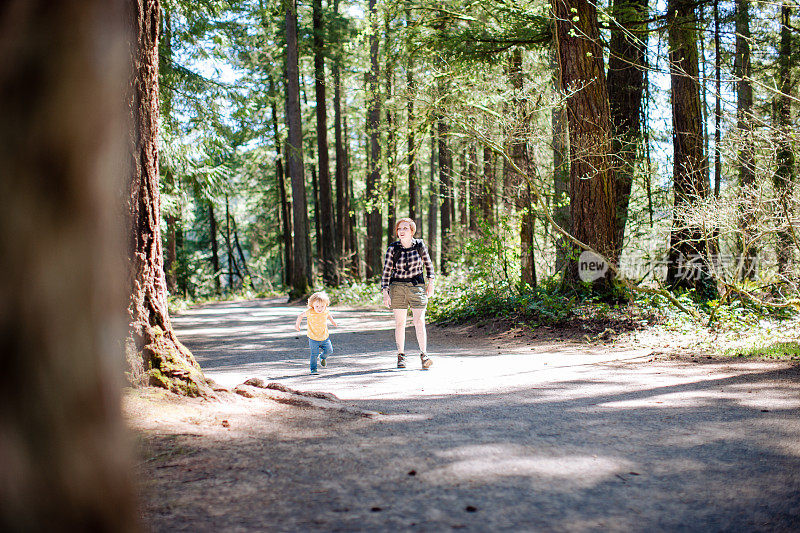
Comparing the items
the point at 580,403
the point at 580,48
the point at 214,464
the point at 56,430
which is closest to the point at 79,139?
the point at 56,430

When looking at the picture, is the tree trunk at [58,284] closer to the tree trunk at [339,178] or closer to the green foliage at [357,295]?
the green foliage at [357,295]

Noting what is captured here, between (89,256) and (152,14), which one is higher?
(152,14)

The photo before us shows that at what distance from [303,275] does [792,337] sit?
1921 centimetres

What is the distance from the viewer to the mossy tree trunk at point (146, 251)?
189 inches

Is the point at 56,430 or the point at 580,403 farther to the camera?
the point at 580,403

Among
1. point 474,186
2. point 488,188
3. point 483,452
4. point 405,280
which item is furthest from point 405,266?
point 474,186

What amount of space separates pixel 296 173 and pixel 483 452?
22161 mm

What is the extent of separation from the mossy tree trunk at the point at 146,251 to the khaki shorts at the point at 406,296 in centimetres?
369

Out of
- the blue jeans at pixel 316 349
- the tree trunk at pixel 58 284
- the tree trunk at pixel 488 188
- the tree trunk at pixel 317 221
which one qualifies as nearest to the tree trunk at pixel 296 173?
the tree trunk at pixel 317 221

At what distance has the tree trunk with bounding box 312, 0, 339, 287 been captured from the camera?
82.9 feet

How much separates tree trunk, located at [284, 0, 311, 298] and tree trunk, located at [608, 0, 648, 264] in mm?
14083

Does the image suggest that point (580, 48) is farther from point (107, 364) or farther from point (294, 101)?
point (294, 101)

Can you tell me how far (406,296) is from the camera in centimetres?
841

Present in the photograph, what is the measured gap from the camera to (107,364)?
1.77 metres
